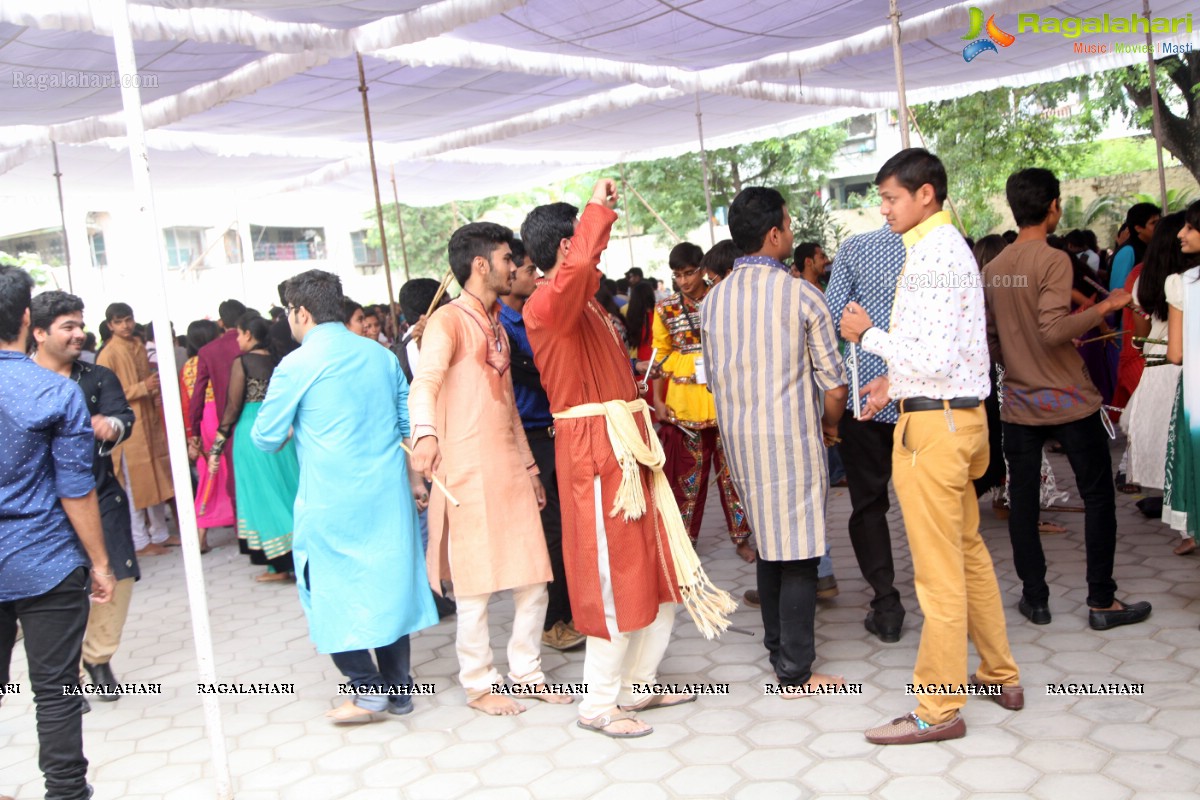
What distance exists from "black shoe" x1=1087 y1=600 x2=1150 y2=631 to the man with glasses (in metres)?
1.56

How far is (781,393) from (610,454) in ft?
1.93

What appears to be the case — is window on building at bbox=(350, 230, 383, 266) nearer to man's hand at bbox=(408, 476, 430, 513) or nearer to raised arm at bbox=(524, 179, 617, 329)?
man's hand at bbox=(408, 476, 430, 513)

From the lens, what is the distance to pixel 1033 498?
3588 mm

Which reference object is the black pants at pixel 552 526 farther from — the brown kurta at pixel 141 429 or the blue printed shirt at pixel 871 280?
the brown kurta at pixel 141 429

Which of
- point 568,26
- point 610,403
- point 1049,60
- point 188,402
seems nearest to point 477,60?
point 568,26

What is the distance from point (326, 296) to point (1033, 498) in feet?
8.66

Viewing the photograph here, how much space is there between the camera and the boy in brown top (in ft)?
11.3

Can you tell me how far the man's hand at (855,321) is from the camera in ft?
9.19

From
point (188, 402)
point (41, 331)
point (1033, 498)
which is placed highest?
point (41, 331)

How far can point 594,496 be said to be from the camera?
3.00 meters

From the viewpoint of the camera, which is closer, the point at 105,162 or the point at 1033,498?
the point at 1033,498

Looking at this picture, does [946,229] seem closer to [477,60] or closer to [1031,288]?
[1031,288]

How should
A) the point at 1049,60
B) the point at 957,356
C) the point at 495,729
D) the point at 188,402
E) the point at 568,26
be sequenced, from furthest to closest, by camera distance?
the point at 1049,60
the point at 188,402
the point at 568,26
the point at 495,729
the point at 957,356

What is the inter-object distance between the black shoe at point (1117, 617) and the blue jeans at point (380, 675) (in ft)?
8.07
